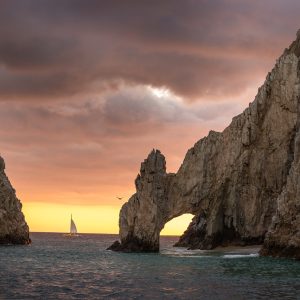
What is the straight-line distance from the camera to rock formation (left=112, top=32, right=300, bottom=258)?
81062 millimetres

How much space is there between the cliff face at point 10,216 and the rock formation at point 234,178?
42.4 meters

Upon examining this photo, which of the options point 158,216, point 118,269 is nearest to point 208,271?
point 118,269

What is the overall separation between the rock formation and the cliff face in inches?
1668

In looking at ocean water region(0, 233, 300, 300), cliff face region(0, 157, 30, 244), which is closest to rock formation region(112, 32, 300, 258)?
ocean water region(0, 233, 300, 300)

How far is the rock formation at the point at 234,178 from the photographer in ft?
266

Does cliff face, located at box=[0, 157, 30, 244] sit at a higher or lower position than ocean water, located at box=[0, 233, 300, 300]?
higher

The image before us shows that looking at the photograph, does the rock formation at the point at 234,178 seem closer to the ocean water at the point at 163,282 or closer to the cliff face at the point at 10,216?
the ocean water at the point at 163,282

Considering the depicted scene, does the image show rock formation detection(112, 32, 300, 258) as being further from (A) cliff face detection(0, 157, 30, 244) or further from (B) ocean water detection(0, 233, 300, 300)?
(A) cliff face detection(0, 157, 30, 244)

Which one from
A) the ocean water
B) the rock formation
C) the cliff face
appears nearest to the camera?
the ocean water

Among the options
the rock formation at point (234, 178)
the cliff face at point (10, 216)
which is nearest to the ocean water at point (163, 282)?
the rock formation at point (234, 178)

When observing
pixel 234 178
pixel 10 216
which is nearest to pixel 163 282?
pixel 234 178

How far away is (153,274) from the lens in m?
48.1

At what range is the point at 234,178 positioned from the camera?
87.2 meters

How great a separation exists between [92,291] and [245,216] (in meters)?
54.4
